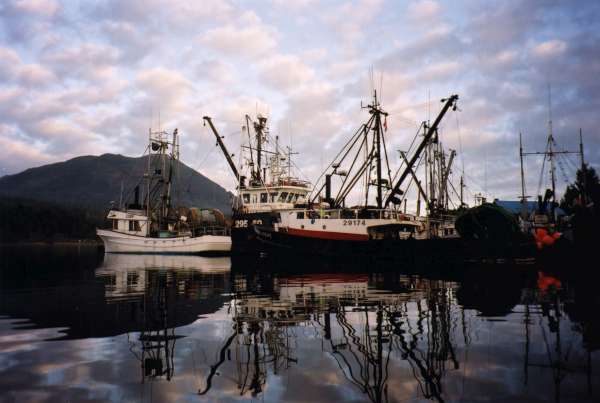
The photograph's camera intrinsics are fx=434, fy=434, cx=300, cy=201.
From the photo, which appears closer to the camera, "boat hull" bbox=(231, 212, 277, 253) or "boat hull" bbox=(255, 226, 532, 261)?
"boat hull" bbox=(255, 226, 532, 261)

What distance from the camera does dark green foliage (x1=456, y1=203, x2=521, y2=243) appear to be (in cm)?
3017

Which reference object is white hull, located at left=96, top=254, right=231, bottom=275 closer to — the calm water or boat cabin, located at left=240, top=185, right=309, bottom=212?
boat cabin, located at left=240, top=185, right=309, bottom=212

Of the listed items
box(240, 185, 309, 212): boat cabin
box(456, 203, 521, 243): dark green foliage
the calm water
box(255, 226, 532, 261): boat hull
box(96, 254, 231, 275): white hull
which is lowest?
the calm water

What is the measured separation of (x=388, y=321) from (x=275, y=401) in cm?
535

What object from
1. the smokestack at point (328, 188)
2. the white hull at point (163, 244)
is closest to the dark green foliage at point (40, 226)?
the white hull at point (163, 244)

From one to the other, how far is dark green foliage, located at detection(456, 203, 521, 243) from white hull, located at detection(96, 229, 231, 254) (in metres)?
27.3

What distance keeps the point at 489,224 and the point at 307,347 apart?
27.4m

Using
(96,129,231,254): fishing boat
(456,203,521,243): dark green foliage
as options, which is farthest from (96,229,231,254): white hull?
(456,203,521,243): dark green foliage

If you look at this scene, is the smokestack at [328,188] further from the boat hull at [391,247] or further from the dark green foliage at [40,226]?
the dark green foliage at [40,226]

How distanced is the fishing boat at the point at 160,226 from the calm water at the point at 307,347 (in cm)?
3716

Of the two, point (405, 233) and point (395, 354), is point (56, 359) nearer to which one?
point (395, 354)

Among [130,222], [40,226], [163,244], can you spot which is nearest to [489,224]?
[163,244]

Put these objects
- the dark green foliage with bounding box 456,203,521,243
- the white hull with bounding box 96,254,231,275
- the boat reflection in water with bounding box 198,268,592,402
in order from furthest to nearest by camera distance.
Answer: the dark green foliage with bounding box 456,203,521,243 < the white hull with bounding box 96,254,231,275 < the boat reflection in water with bounding box 198,268,592,402

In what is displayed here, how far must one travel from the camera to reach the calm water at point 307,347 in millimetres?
5570
